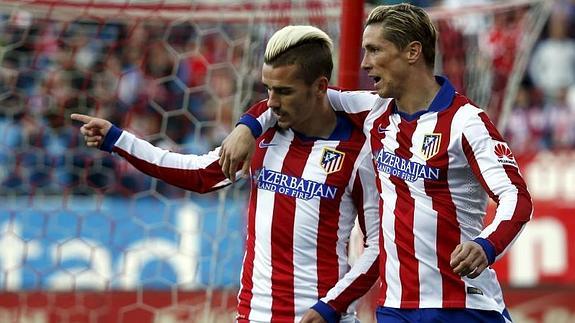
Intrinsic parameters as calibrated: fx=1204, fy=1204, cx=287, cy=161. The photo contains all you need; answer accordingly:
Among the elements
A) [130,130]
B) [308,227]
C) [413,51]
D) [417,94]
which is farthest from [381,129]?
[130,130]

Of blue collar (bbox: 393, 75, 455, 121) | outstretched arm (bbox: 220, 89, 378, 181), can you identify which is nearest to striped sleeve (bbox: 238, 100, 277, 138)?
outstretched arm (bbox: 220, 89, 378, 181)

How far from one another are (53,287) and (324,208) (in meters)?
3.50

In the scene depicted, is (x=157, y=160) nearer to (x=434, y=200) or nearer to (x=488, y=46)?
(x=434, y=200)

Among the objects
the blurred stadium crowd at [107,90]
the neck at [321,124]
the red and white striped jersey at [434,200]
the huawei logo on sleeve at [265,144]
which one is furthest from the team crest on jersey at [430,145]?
the blurred stadium crowd at [107,90]

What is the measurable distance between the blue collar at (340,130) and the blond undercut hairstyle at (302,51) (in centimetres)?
17

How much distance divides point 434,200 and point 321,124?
1.61 feet

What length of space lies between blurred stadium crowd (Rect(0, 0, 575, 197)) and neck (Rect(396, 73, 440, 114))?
214cm

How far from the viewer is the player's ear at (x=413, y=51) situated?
378 cm

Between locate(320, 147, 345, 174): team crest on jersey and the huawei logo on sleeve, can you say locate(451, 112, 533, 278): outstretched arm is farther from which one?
the huawei logo on sleeve

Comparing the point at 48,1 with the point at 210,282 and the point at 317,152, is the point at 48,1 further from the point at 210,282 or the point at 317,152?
the point at 317,152

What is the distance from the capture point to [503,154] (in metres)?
3.57

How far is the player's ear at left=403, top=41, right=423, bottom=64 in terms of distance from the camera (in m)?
3.78

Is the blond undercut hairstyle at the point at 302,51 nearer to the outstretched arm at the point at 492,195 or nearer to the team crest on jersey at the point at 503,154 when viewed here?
the outstretched arm at the point at 492,195

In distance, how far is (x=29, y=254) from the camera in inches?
260
